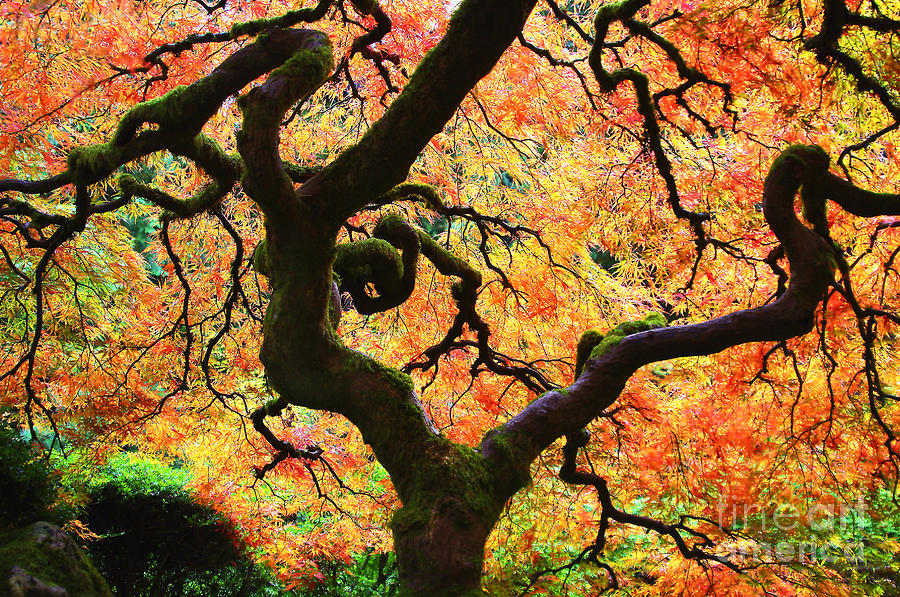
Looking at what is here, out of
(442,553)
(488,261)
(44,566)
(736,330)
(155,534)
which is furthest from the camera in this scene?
(155,534)

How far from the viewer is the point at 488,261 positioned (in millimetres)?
3445

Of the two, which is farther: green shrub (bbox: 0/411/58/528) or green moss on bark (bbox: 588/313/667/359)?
green shrub (bbox: 0/411/58/528)

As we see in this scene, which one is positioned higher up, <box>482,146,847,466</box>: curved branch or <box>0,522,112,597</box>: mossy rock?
<box>482,146,847,466</box>: curved branch

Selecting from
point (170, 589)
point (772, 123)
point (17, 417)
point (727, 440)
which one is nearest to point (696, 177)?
point (772, 123)

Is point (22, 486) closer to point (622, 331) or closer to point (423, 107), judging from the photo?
point (423, 107)

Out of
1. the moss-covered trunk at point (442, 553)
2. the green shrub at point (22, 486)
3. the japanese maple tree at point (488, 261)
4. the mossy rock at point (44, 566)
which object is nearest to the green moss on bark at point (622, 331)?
the japanese maple tree at point (488, 261)

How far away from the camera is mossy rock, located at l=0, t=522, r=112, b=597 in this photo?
2.00 meters

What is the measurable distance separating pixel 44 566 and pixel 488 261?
2385mm

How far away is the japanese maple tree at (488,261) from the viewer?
198cm

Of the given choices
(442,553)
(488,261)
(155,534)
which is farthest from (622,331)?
(155,534)

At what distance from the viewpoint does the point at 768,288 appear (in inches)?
140

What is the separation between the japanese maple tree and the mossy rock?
0.97 meters

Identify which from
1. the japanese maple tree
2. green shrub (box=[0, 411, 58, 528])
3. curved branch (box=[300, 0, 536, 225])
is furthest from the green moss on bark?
green shrub (box=[0, 411, 58, 528])

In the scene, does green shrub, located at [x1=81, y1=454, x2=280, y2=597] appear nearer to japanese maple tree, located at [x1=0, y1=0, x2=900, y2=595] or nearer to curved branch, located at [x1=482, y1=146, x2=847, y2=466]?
japanese maple tree, located at [x1=0, y1=0, x2=900, y2=595]
